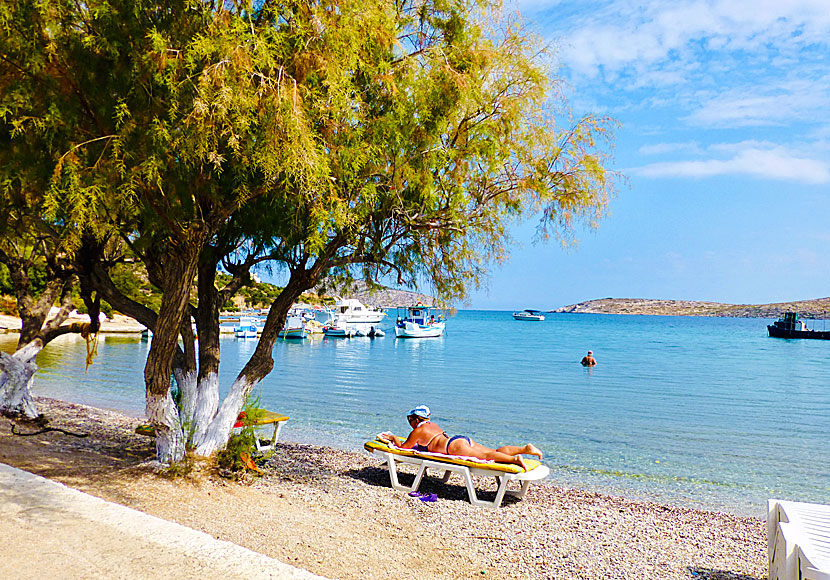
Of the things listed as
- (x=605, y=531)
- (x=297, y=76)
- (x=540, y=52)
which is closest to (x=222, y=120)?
(x=297, y=76)

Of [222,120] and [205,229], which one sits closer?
[222,120]

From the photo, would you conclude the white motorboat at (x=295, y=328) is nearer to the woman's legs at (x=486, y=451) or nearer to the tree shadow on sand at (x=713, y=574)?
the woman's legs at (x=486, y=451)

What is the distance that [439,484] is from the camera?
28.6ft

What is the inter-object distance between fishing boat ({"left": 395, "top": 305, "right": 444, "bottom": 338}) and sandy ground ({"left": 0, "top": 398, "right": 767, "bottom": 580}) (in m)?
51.8

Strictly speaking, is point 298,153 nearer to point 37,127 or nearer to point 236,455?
point 37,127

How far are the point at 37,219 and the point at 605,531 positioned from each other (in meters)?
7.49

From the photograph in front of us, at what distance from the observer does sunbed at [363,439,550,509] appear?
739 cm

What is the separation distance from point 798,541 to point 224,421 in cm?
634

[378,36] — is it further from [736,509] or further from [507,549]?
[736,509]

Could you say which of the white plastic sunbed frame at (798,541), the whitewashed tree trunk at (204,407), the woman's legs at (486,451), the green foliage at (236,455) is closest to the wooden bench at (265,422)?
the green foliage at (236,455)

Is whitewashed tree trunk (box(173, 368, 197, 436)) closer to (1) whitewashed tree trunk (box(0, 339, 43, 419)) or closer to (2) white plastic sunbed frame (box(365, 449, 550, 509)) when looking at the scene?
(2) white plastic sunbed frame (box(365, 449, 550, 509))

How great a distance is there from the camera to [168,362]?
7.16 m

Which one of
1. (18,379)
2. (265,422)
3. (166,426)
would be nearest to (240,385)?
(166,426)

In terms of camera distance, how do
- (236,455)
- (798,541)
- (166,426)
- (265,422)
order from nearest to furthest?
(798,541) → (166,426) → (236,455) → (265,422)
